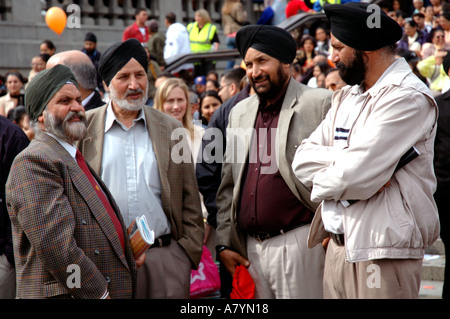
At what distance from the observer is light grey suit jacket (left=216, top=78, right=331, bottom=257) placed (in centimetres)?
425

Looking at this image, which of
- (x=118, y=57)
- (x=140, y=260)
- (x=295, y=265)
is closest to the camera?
(x=140, y=260)

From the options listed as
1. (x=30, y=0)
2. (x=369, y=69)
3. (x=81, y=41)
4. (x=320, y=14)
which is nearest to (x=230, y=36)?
(x=320, y=14)

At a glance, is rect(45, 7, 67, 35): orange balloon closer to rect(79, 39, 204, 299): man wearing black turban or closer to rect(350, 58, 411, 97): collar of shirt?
rect(79, 39, 204, 299): man wearing black turban

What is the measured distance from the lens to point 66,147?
12.6ft

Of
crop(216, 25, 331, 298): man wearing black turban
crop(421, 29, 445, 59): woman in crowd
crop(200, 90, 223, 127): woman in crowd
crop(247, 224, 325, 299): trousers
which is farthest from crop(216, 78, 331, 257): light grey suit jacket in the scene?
crop(421, 29, 445, 59): woman in crowd

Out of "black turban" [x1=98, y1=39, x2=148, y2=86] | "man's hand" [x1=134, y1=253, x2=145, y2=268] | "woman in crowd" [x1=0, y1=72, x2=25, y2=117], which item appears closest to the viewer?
"man's hand" [x1=134, y1=253, x2=145, y2=268]

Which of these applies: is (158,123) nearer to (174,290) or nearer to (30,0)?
(174,290)

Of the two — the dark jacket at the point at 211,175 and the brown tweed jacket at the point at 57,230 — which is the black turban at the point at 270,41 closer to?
the dark jacket at the point at 211,175

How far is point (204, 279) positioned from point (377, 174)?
200cm

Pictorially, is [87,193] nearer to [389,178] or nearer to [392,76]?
[389,178]

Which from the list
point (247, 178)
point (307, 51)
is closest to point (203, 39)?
point (307, 51)

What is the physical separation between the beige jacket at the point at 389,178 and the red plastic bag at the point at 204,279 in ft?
5.52

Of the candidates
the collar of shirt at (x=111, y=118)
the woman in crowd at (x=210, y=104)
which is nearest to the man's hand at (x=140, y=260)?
the collar of shirt at (x=111, y=118)

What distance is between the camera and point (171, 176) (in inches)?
176
